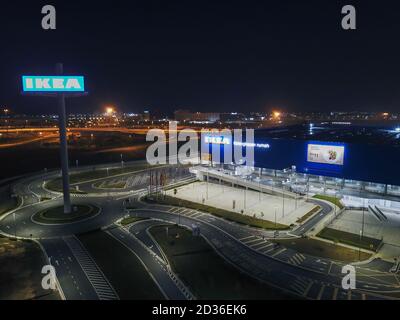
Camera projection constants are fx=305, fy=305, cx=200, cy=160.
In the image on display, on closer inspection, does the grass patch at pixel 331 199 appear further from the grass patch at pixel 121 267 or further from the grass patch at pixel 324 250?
the grass patch at pixel 121 267

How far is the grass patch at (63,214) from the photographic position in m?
62.2

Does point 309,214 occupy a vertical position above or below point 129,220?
below

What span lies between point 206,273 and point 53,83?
4653cm

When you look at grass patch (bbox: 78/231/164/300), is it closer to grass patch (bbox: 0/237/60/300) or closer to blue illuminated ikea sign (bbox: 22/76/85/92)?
grass patch (bbox: 0/237/60/300)

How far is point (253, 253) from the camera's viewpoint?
48.7 m

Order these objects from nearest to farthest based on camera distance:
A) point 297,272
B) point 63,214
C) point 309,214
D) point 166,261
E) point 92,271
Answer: point 92,271
point 297,272
point 166,261
point 63,214
point 309,214

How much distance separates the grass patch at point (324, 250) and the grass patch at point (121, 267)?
2485 cm

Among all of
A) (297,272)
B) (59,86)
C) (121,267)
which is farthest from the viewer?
(59,86)

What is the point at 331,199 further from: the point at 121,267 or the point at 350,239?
the point at 121,267

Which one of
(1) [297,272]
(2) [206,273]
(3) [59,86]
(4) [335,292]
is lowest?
(4) [335,292]

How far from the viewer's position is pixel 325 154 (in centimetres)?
7962

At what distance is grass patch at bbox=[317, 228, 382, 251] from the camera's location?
51812mm

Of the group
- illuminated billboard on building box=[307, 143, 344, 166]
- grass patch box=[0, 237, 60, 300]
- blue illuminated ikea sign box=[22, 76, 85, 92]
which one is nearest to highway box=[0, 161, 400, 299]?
grass patch box=[0, 237, 60, 300]

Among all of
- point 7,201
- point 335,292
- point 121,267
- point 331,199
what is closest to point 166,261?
point 121,267
